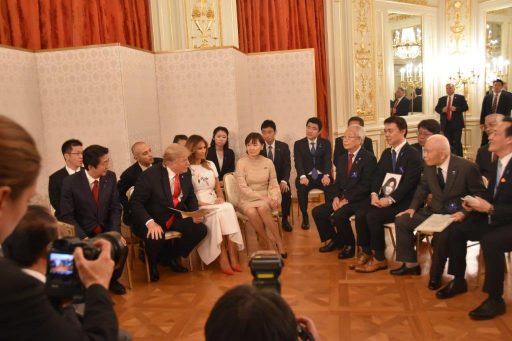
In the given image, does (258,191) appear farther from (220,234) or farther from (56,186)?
(56,186)

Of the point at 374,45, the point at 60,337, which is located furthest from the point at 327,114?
the point at 60,337

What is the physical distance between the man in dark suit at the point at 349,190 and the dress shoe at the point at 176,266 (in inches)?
57.3

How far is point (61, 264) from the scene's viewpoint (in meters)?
1.46

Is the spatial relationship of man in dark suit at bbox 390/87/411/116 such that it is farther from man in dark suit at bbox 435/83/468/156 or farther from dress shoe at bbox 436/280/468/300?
dress shoe at bbox 436/280/468/300

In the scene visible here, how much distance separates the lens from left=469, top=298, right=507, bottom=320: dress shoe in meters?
3.52

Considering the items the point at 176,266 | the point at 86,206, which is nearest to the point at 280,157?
the point at 176,266

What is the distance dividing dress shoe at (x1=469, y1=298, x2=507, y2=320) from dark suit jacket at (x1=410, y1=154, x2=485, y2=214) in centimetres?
79

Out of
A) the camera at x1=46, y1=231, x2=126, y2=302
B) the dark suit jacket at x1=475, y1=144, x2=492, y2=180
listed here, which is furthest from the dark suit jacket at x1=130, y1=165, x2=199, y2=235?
the camera at x1=46, y1=231, x2=126, y2=302

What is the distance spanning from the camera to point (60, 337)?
116 cm

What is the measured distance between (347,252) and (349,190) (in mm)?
625

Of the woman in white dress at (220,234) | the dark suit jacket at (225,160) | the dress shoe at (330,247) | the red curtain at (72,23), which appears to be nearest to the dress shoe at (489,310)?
the dress shoe at (330,247)

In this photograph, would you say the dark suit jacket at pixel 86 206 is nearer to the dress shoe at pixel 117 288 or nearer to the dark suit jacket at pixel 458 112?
the dress shoe at pixel 117 288

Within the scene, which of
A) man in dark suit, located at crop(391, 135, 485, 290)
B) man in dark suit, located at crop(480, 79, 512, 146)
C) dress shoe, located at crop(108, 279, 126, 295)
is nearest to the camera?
man in dark suit, located at crop(391, 135, 485, 290)

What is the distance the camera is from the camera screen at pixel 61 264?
146 centimetres
